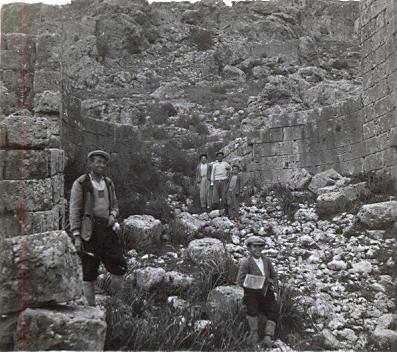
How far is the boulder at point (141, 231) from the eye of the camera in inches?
301

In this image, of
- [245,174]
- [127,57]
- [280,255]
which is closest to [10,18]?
[127,57]

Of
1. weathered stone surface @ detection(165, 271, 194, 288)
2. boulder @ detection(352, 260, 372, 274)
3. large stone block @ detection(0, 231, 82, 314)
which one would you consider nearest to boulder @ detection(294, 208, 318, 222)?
boulder @ detection(352, 260, 372, 274)

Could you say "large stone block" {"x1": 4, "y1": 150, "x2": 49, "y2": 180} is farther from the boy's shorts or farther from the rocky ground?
the rocky ground

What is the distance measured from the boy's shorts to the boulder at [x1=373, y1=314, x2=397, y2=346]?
3.01 metres

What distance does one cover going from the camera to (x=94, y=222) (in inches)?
198

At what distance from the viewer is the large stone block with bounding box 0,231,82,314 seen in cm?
285

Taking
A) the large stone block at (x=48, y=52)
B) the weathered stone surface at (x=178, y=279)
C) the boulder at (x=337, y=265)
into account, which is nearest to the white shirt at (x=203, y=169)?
the large stone block at (x=48, y=52)

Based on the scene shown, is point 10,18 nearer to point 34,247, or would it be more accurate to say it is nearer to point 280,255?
point 280,255

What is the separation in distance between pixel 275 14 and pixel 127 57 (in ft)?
52.6

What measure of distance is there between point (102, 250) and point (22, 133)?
1636mm

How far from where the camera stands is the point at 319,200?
31.0ft

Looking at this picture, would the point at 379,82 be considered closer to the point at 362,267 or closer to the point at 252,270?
the point at 362,267

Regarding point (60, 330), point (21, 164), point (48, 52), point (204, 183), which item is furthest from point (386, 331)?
point (48, 52)

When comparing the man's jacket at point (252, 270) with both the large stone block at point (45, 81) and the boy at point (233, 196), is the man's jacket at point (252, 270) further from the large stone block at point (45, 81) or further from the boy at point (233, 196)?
the large stone block at point (45, 81)
